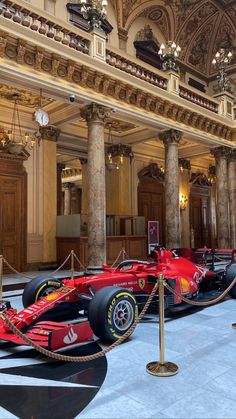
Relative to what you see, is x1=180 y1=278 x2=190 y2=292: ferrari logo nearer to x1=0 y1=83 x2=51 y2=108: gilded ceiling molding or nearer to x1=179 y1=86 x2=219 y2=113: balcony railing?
x1=0 y1=83 x2=51 y2=108: gilded ceiling molding

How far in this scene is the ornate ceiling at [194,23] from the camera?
14137 mm

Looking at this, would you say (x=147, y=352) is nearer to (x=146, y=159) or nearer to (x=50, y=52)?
(x=50, y=52)

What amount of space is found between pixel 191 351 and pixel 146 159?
1291 centimetres

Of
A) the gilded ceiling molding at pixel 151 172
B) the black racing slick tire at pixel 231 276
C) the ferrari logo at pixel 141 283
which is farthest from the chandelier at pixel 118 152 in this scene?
the ferrari logo at pixel 141 283

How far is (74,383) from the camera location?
10.1ft

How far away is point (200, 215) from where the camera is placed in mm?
19266

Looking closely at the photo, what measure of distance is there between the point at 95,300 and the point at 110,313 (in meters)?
0.24

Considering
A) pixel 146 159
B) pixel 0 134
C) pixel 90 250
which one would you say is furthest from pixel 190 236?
pixel 0 134

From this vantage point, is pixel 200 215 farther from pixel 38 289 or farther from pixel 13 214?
pixel 38 289

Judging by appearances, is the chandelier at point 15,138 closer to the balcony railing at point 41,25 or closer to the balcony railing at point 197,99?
the balcony railing at point 41,25

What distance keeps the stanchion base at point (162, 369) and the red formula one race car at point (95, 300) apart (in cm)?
79

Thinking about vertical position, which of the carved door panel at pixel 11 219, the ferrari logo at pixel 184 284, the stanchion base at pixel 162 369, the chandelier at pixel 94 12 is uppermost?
the chandelier at pixel 94 12

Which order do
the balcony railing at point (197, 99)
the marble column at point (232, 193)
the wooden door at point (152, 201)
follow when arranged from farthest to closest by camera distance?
the wooden door at point (152, 201), the marble column at point (232, 193), the balcony railing at point (197, 99)

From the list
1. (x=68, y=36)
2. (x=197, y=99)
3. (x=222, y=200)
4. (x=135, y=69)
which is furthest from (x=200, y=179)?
(x=68, y=36)
